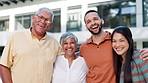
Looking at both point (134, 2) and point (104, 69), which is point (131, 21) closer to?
point (134, 2)

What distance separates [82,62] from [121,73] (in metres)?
0.76

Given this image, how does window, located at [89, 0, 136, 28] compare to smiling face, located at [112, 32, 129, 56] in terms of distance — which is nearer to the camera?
smiling face, located at [112, 32, 129, 56]

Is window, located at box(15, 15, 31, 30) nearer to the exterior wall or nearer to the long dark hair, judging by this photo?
the exterior wall

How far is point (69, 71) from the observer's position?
3145 mm

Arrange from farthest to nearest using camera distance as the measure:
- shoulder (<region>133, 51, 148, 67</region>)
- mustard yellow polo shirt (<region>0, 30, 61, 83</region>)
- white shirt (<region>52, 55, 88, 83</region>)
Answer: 1. white shirt (<region>52, 55, 88, 83</region>)
2. mustard yellow polo shirt (<region>0, 30, 61, 83</region>)
3. shoulder (<region>133, 51, 148, 67</region>)

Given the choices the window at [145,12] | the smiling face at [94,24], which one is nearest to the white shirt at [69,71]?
the smiling face at [94,24]

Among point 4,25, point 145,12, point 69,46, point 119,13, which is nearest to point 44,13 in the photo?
point 69,46

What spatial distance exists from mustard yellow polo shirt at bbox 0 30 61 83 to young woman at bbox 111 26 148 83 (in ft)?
3.42

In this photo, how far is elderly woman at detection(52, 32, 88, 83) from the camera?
10.2ft

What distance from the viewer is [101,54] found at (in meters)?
3.24

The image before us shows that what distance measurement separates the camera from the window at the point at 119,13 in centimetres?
1366

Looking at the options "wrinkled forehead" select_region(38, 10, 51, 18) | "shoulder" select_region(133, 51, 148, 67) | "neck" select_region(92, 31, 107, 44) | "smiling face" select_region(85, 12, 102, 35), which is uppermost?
"wrinkled forehead" select_region(38, 10, 51, 18)

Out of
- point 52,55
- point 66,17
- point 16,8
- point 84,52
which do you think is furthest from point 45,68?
point 16,8

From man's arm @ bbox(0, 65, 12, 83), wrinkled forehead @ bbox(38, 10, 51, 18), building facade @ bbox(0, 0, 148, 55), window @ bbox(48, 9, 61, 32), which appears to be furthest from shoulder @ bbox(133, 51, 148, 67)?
window @ bbox(48, 9, 61, 32)
